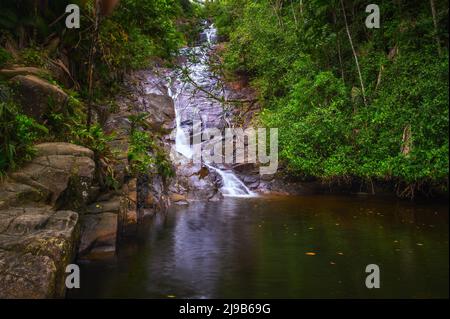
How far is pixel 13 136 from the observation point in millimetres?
7461

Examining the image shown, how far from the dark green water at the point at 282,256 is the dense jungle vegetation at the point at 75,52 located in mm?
2776

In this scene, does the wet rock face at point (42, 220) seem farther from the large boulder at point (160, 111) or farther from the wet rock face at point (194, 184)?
the large boulder at point (160, 111)

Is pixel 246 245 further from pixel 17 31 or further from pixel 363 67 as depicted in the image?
pixel 363 67

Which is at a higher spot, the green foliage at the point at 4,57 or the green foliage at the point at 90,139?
the green foliage at the point at 4,57

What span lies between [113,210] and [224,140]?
1071cm

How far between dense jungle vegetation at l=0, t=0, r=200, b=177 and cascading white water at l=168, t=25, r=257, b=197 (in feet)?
11.3

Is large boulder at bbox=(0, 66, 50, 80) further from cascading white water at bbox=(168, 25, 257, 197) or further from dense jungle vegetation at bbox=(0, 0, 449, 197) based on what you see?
cascading white water at bbox=(168, 25, 257, 197)

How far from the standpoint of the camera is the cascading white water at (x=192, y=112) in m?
16.2

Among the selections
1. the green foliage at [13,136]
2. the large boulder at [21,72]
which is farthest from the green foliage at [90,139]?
the large boulder at [21,72]

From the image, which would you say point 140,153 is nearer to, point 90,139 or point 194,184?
point 90,139

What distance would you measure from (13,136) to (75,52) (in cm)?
593

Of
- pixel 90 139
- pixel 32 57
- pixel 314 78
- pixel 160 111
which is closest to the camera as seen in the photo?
pixel 90 139

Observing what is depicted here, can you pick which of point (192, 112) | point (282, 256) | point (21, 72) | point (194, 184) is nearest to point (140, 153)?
point (194, 184)
